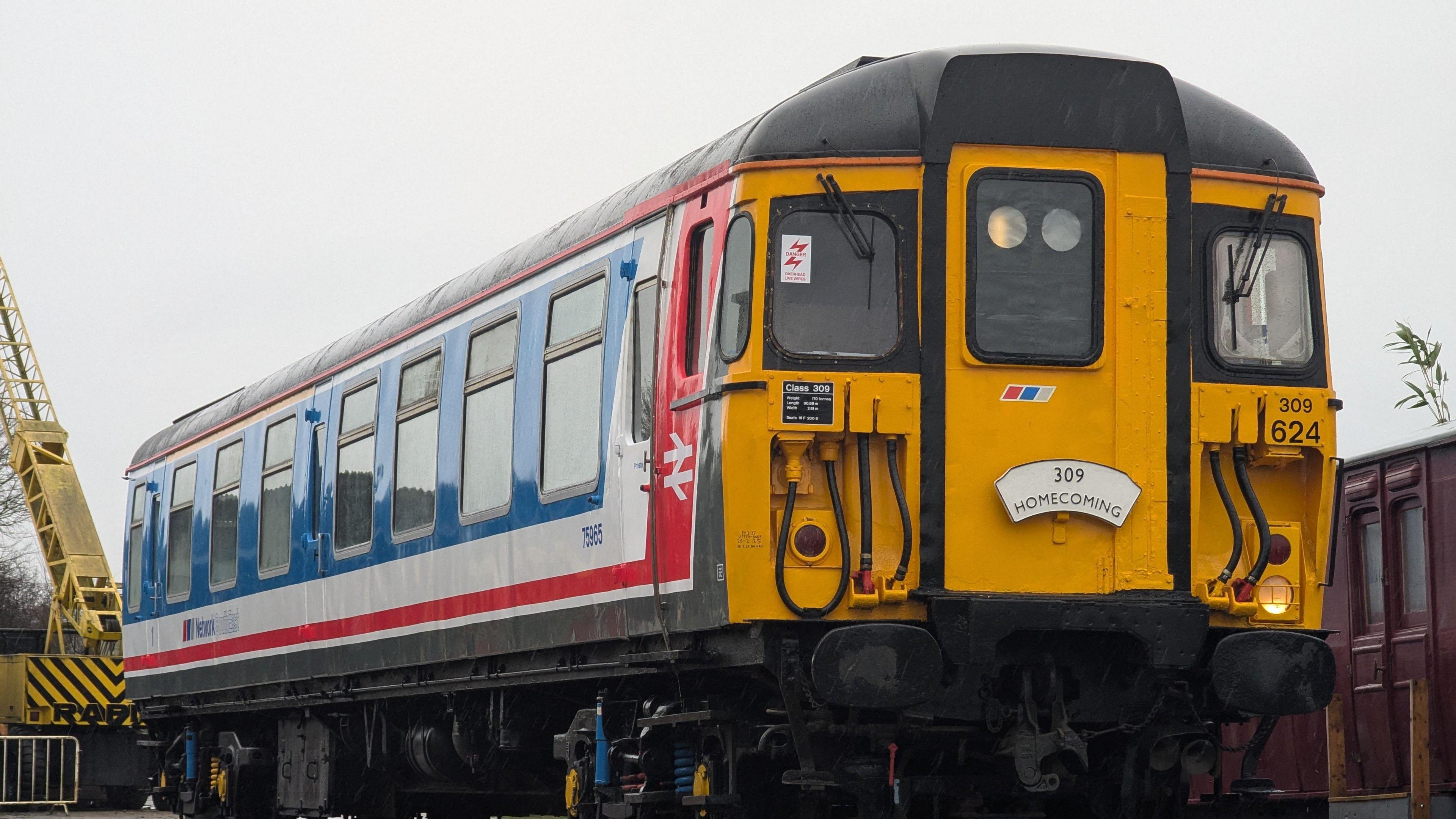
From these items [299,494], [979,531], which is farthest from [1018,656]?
[299,494]

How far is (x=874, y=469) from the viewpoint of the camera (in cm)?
809

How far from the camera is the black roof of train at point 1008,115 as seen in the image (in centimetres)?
834

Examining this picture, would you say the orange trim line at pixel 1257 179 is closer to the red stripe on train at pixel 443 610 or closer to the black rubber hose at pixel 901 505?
the black rubber hose at pixel 901 505

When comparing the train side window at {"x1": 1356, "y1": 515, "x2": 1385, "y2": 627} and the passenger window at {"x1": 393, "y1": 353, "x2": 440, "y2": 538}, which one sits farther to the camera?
the train side window at {"x1": 1356, "y1": 515, "x2": 1385, "y2": 627}

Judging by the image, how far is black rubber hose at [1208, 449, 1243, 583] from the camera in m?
8.25

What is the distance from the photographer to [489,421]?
11.0m

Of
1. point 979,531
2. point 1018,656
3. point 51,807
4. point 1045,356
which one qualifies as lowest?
point 51,807

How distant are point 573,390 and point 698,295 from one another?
4.84 feet

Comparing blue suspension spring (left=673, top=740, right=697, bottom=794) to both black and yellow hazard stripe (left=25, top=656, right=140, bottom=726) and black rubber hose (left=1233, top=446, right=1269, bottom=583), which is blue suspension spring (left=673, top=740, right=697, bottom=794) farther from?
black and yellow hazard stripe (left=25, top=656, right=140, bottom=726)

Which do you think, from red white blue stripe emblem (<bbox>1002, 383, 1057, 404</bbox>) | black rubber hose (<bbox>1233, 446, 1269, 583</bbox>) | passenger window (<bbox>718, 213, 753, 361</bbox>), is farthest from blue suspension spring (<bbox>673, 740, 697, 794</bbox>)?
black rubber hose (<bbox>1233, 446, 1269, 583</bbox>)

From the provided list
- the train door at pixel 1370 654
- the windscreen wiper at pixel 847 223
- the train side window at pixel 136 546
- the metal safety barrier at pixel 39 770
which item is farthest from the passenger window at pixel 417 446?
the metal safety barrier at pixel 39 770

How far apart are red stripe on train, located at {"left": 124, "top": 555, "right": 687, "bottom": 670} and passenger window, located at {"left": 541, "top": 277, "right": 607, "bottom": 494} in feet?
1.61

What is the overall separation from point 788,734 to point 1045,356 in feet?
6.30

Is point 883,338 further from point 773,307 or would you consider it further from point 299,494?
point 299,494
